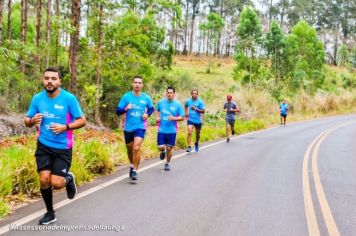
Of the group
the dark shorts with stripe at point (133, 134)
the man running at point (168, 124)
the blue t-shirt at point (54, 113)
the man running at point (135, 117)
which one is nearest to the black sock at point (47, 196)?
the blue t-shirt at point (54, 113)

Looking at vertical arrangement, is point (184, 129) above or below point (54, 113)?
below

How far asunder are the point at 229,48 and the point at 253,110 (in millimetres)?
60044

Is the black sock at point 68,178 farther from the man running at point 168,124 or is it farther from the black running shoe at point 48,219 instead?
the man running at point 168,124

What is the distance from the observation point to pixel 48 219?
5785mm

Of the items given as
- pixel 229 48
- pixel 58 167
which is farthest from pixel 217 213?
pixel 229 48

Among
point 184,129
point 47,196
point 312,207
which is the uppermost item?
point 47,196

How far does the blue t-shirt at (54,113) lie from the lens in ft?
19.0

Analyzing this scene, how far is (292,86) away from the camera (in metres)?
52.1

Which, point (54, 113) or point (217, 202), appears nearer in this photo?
point (54, 113)

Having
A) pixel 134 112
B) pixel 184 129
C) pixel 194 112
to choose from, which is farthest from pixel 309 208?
pixel 184 129

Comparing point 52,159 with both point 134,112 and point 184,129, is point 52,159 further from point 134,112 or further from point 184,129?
point 184,129

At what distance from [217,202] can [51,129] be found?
3096 mm

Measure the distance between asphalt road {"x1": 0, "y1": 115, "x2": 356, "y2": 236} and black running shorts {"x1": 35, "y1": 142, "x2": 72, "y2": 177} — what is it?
0.67 m

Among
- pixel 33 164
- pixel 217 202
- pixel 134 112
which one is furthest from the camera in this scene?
pixel 134 112
